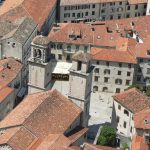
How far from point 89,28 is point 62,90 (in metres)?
20.6

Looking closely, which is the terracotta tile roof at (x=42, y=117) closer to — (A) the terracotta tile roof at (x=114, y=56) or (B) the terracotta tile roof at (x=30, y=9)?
(A) the terracotta tile roof at (x=114, y=56)

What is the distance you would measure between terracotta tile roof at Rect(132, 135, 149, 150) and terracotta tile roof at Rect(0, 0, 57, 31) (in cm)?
4152

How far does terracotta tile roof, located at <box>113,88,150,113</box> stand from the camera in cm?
8519

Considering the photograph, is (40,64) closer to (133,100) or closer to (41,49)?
(41,49)

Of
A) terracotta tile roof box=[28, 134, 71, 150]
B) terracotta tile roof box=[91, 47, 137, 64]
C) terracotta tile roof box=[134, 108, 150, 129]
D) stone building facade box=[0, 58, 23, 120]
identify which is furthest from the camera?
terracotta tile roof box=[91, 47, 137, 64]

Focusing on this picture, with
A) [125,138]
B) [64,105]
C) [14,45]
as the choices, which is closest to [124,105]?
[125,138]

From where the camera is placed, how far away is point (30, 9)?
11619 centimetres

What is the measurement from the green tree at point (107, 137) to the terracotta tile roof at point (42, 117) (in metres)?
6.46

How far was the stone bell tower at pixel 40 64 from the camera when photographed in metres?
82.9

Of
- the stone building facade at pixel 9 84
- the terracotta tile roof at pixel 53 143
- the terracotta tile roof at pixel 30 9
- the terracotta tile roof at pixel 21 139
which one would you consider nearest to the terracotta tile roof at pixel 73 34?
the terracotta tile roof at pixel 30 9

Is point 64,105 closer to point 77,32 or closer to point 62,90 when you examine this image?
point 62,90

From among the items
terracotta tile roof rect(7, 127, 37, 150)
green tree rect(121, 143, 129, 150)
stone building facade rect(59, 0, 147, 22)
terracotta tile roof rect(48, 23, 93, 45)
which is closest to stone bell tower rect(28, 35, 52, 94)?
terracotta tile roof rect(7, 127, 37, 150)

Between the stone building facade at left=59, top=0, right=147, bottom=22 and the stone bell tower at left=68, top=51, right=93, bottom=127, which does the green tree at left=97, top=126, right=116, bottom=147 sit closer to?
the stone bell tower at left=68, top=51, right=93, bottom=127

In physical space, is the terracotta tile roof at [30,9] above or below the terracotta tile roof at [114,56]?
above
